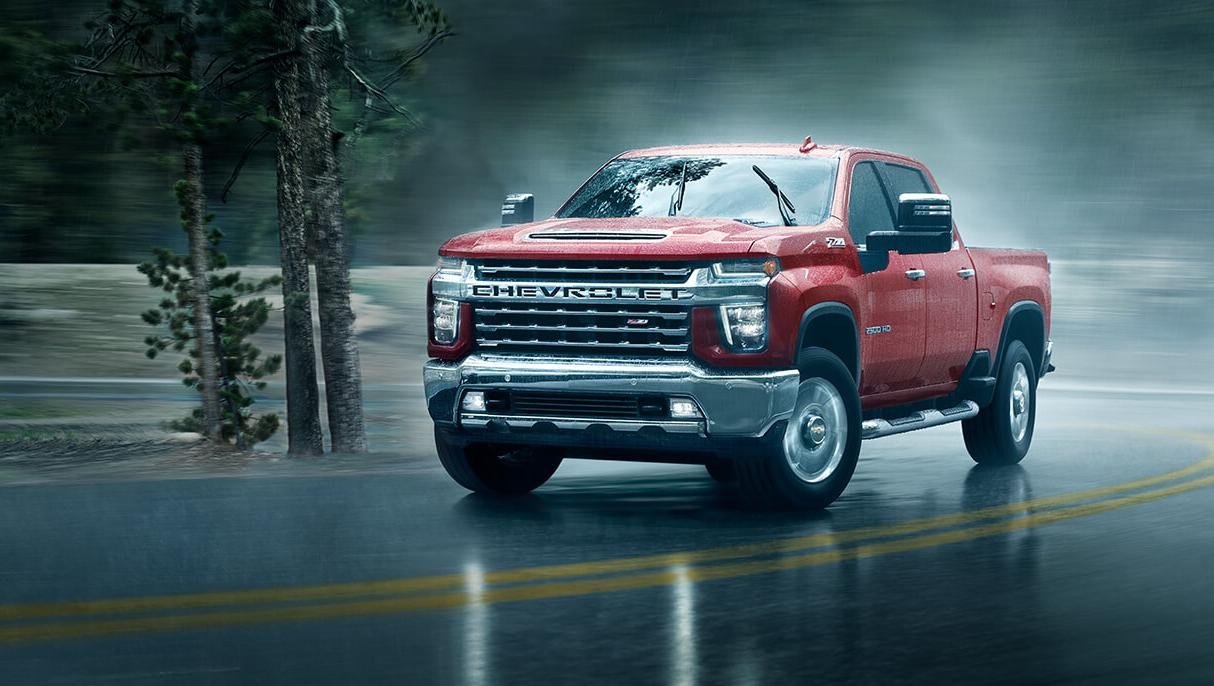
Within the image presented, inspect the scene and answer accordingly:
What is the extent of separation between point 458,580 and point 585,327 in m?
2.05

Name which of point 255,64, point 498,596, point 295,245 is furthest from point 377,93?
point 498,596

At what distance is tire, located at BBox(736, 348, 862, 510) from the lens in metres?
9.63

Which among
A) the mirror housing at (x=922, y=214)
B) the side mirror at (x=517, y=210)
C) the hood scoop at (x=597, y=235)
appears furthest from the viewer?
the side mirror at (x=517, y=210)

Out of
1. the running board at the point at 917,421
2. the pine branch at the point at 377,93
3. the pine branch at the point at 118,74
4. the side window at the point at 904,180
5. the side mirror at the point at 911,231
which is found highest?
the pine branch at the point at 118,74

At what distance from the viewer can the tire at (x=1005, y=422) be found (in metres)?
12.5

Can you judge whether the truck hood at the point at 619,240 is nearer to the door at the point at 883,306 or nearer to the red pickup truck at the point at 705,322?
the red pickup truck at the point at 705,322

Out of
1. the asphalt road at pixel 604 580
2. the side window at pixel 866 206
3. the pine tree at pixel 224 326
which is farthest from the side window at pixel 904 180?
the pine tree at pixel 224 326

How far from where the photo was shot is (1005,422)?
1257 cm

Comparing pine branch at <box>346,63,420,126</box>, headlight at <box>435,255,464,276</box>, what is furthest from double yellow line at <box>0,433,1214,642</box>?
pine branch at <box>346,63,420,126</box>

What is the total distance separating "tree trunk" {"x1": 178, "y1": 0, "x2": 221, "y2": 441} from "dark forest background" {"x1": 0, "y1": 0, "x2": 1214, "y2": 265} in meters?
18.1

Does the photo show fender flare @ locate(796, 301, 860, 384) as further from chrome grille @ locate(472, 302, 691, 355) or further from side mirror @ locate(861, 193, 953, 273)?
chrome grille @ locate(472, 302, 691, 355)

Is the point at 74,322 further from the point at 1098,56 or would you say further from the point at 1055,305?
the point at 1098,56

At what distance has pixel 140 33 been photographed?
14.8 m

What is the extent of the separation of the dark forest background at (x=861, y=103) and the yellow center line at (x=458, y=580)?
2450 centimetres
